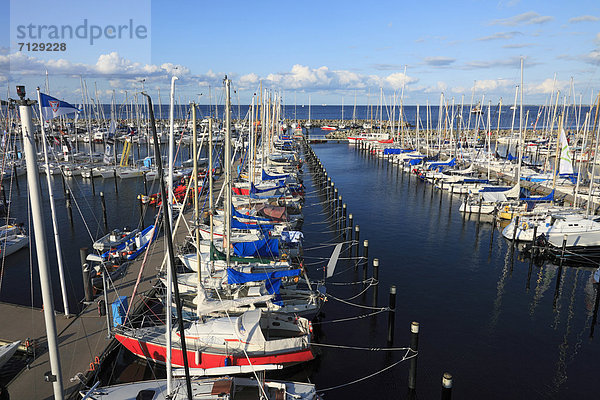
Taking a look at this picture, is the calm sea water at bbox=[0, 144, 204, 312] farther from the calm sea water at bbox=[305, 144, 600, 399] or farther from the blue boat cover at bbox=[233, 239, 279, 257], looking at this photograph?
the calm sea water at bbox=[305, 144, 600, 399]

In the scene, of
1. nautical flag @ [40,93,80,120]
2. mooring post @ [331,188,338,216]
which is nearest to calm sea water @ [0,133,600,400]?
mooring post @ [331,188,338,216]

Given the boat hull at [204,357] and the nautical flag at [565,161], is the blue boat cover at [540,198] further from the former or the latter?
the boat hull at [204,357]

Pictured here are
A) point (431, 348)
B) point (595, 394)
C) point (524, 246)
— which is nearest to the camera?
point (595, 394)

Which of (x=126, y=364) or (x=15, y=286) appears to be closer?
(x=126, y=364)

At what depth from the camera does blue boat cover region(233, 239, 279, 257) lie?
1035 inches

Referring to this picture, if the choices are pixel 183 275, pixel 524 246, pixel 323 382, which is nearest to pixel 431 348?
pixel 323 382

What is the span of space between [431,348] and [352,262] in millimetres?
12237

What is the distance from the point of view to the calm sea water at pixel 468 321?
778 inches

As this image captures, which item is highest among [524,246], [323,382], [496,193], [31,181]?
[31,181]

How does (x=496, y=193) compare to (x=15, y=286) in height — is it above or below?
above

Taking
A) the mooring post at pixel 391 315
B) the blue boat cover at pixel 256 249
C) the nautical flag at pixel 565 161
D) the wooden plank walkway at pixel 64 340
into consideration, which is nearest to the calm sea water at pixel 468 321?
the mooring post at pixel 391 315

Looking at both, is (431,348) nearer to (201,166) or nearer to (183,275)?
(183,275)

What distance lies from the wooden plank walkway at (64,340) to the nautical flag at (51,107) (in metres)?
9.35

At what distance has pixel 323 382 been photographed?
774 inches
